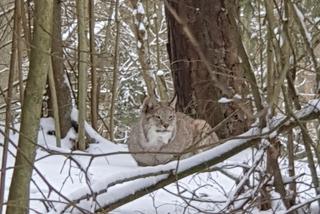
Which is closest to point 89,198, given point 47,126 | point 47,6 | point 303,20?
point 47,6

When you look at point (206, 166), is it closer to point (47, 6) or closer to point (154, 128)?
point (47, 6)

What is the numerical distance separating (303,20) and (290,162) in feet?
2.91

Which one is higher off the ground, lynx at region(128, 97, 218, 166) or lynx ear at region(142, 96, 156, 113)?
lynx ear at region(142, 96, 156, 113)

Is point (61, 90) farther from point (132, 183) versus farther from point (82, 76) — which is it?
point (132, 183)

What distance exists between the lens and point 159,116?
580 centimetres

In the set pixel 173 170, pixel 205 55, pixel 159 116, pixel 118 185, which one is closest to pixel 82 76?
pixel 159 116

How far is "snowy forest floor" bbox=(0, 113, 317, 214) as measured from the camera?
3383mm

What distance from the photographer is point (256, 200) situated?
3.41 m

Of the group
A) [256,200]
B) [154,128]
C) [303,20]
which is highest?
[303,20]

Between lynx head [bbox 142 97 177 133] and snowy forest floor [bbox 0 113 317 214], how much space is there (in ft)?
1.18

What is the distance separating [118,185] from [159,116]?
1.58m

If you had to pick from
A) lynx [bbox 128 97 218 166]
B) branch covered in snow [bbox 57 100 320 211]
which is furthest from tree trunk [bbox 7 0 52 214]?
lynx [bbox 128 97 218 166]

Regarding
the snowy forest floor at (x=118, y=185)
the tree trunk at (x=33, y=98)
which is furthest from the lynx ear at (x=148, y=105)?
the tree trunk at (x=33, y=98)

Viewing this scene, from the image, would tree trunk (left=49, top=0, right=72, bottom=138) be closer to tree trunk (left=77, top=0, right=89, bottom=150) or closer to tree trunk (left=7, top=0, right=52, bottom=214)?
tree trunk (left=77, top=0, right=89, bottom=150)
